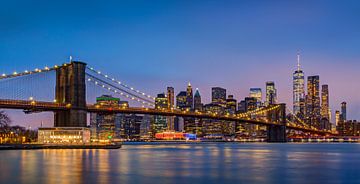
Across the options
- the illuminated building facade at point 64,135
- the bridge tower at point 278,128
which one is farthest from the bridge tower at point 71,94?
the bridge tower at point 278,128

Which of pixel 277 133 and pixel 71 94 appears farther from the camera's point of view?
pixel 277 133

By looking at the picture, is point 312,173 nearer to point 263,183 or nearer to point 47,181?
point 263,183

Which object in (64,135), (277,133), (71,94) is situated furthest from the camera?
(277,133)

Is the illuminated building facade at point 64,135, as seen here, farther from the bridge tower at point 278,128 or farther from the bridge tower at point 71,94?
the bridge tower at point 278,128

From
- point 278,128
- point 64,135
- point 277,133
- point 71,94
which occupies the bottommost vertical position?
point 277,133

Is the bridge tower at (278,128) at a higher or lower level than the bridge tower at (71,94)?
lower

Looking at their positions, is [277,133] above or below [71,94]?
below

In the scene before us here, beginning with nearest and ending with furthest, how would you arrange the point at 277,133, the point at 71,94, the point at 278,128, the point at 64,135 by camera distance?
the point at 64,135, the point at 71,94, the point at 278,128, the point at 277,133

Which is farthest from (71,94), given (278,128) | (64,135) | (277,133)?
(277,133)

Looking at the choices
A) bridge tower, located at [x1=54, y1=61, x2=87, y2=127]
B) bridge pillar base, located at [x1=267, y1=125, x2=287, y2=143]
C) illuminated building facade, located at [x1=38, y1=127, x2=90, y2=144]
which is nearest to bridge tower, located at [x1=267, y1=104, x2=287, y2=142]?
bridge pillar base, located at [x1=267, y1=125, x2=287, y2=143]

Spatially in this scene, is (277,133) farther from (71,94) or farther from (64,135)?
(64,135)
